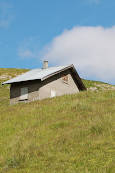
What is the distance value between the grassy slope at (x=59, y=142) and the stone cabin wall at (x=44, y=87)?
1552 centimetres

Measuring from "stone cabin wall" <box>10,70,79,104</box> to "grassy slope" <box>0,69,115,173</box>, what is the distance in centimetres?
1552

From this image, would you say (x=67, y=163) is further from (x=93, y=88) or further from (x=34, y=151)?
(x=93, y=88)

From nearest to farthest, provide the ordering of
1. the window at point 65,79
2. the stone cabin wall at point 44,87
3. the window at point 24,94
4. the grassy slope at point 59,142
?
1. the grassy slope at point 59,142
2. the stone cabin wall at point 44,87
3. the window at point 24,94
4. the window at point 65,79

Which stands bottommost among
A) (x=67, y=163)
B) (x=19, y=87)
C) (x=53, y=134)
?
(x=67, y=163)

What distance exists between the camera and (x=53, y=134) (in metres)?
12.8

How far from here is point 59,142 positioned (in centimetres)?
1138

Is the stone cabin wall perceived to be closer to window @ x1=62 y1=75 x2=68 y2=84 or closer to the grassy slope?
window @ x1=62 y1=75 x2=68 y2=84

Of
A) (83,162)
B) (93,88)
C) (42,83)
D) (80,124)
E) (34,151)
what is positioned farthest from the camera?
(93,88)

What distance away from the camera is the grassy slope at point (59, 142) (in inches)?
353

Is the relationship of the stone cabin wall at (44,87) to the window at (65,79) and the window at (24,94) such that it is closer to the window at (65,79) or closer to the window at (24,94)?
the window at (65,79)

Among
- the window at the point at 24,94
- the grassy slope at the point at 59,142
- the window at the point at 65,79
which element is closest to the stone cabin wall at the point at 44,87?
the window at the point at 65,79

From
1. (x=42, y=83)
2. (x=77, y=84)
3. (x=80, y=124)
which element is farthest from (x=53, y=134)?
(x=77, y=84)

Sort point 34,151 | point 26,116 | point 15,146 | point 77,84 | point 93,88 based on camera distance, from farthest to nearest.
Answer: point 93,88, point 77,84, point 26,116, point 15,146, point 34,151

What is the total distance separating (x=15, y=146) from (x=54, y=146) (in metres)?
1.67
